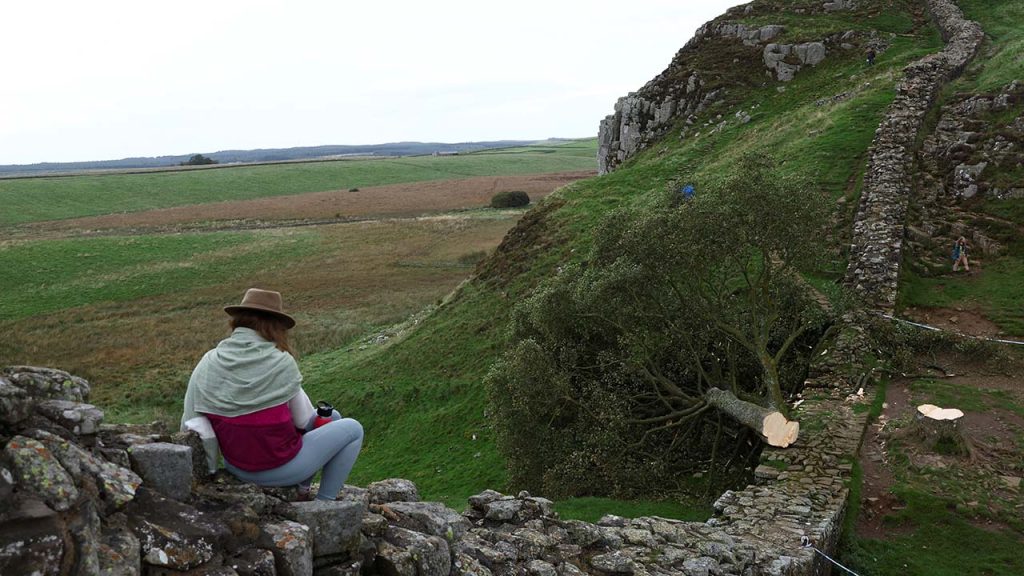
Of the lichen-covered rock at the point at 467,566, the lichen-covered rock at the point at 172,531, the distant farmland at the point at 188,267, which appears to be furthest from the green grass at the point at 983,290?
the distant farmland at the point at 188,267

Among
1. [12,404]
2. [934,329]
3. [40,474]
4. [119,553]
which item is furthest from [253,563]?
[934,329]

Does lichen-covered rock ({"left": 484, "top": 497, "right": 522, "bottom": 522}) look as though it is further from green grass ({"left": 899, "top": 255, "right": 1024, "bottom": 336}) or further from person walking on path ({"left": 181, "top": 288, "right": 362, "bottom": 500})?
green grass ({"left": 899, "top": 255, "right": 1024, "bottom": 336})

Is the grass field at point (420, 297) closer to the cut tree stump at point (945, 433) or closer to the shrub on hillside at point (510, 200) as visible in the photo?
the cut tree stump at point (945, 433)

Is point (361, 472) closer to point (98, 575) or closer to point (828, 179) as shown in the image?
point (98, 575)

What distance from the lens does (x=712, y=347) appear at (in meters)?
21.9

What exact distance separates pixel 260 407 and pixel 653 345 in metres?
14.0

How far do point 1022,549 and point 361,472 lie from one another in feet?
72.6

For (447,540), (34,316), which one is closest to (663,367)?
(447,540)

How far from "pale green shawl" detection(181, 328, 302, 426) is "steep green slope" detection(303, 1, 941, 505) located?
1583 centimetres

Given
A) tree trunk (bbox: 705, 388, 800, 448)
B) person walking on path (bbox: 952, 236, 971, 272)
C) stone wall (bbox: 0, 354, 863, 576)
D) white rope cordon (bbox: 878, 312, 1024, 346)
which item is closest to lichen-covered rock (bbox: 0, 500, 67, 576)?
stone wall (bbox: 0, 354, 863, 576)

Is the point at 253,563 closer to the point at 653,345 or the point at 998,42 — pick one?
the point at 653,345

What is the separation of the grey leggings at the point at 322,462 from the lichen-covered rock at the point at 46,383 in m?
1.61

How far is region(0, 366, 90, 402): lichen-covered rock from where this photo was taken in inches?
250

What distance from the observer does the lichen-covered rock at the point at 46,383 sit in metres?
6.36
